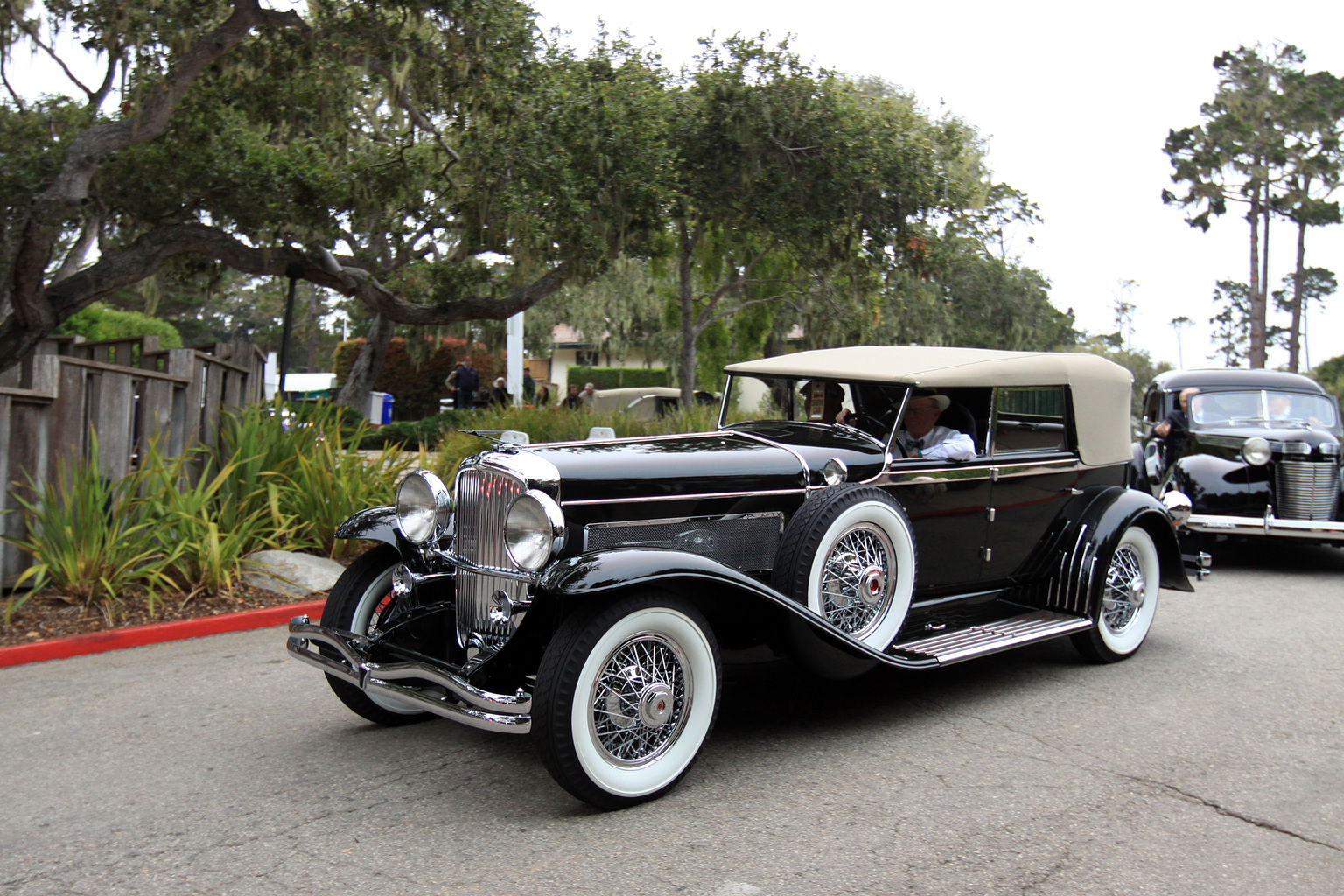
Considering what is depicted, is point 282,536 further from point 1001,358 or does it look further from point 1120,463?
point 1120,463

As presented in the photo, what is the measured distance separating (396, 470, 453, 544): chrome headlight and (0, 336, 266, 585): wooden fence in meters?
3.22

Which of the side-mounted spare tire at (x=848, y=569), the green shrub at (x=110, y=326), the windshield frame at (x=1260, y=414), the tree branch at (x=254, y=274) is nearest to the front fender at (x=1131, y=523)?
the side-mounted spare tire at (x=848, y=569)

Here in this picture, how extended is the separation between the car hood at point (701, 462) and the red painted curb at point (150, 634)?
9.72ft

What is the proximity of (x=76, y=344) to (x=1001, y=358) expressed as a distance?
31.3 ft

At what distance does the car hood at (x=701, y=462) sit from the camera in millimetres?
4020

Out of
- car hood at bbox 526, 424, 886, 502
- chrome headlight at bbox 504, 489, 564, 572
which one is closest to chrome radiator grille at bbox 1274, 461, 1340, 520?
car hood at bbox 526, 424, 886, 502

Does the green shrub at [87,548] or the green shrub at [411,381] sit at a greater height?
the green shrub at [411,381]

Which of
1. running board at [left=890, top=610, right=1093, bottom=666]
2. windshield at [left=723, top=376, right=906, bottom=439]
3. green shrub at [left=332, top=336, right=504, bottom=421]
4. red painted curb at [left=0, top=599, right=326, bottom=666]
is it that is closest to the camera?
running board at [left=890, top=610, right=1093, bottom=666]

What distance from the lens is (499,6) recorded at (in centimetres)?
1147

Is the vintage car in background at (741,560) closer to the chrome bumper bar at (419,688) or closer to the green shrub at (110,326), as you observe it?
the chrome bumper bar at (419,688)

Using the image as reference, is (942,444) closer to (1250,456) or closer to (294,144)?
(1250,456)

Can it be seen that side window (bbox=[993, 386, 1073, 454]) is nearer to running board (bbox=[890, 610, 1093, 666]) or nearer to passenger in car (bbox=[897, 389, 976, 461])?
passenger in car (bbox=[897, 389, 976, 461])

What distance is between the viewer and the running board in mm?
4453

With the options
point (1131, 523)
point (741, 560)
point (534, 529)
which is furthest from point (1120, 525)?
point (534, 529)
